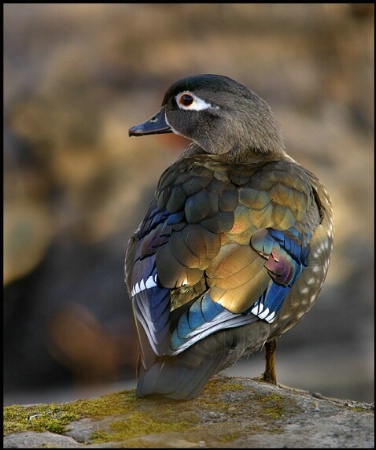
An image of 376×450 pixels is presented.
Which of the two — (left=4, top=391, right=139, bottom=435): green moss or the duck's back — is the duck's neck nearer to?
the duck's back

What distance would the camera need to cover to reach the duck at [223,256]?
122 inches

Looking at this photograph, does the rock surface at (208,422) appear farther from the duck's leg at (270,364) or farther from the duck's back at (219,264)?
the duck's leg at (270,364)

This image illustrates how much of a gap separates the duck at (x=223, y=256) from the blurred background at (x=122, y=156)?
3202mm

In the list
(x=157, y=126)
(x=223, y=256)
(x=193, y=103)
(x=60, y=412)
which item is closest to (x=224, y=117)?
(x=193, y=103)

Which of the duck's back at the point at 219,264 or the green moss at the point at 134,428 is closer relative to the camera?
the green moss at the point at 134,428

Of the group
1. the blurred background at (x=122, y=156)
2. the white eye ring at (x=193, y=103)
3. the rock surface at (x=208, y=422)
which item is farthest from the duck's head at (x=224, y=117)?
the blurred background at (x=122, y=156)

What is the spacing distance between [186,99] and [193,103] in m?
0.05

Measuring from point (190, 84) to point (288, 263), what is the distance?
4.19 feet

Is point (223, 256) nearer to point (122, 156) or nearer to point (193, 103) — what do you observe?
point (193, 103)

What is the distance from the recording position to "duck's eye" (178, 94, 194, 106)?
14.4 ft

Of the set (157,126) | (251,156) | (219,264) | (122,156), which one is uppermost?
(122,156)

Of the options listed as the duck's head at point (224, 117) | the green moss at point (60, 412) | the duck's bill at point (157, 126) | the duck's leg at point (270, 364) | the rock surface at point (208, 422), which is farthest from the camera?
the duck's bill at point (157, 126)

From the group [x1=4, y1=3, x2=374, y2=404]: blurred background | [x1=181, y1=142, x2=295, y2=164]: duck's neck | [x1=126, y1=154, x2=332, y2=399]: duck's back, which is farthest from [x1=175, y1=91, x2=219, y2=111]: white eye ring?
[x1=4, y1=3, x2=374, y2=404]: blurred background

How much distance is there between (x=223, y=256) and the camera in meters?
3.31
